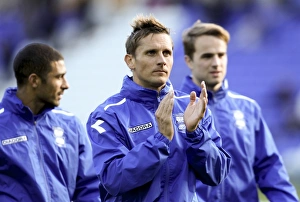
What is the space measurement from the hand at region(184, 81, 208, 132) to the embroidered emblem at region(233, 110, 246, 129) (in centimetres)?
183

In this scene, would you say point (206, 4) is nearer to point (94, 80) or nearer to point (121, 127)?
point (94, 80)

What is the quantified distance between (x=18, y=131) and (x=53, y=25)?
517 inches

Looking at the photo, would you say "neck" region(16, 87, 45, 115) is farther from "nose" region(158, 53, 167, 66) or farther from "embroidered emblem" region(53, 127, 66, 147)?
"nose" region(158, 53, 167, 66)

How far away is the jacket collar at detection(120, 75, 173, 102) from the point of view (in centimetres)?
475

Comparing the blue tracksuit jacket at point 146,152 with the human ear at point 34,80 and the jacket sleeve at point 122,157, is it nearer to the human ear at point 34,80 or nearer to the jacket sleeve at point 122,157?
the jacket sleeve at point 122,157

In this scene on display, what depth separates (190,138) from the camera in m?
4.47

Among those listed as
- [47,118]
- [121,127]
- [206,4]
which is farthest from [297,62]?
[121,127]

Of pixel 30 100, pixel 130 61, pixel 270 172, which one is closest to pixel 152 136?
pixel 130 61

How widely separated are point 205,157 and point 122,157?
1.53 feet

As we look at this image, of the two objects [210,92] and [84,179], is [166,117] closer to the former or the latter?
[84,179]

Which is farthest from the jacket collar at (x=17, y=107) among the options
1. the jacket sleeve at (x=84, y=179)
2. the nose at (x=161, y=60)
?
the nose at (x=161, y=60)

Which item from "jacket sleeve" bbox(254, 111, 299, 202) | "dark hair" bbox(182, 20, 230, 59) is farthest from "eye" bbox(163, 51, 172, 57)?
"dark hair" bbox(182, 20, 230, 59)

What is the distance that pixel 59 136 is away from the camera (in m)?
5.91

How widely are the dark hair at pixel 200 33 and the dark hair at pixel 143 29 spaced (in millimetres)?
1915
